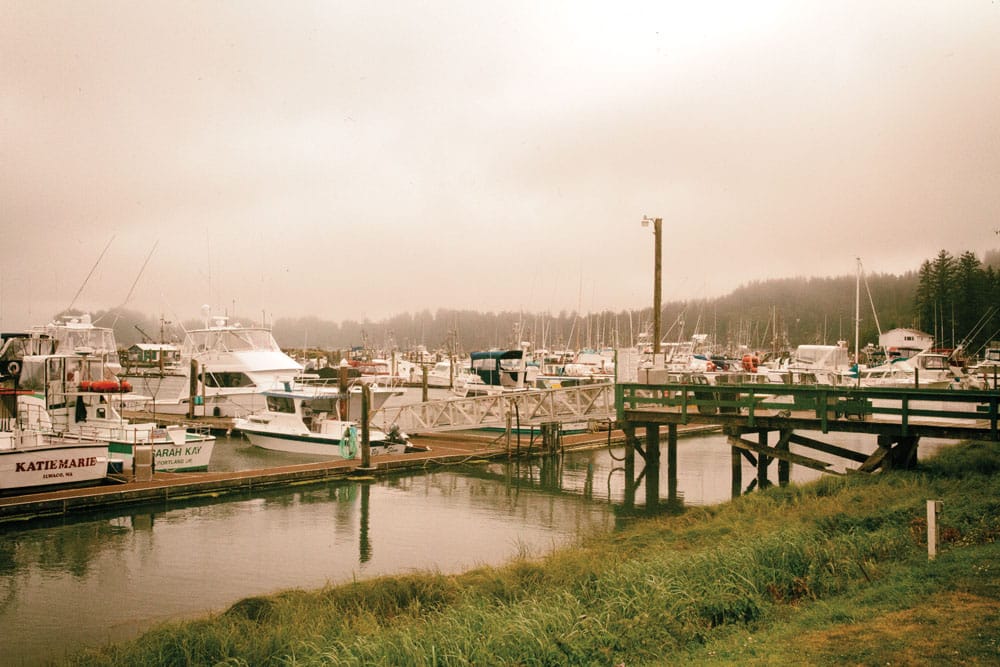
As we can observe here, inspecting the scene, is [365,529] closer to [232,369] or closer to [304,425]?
[304,425]

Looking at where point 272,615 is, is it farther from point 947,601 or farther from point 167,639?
point 947,601

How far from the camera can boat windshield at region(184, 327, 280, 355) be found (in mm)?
50062

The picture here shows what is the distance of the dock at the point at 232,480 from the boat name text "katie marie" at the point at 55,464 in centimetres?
76

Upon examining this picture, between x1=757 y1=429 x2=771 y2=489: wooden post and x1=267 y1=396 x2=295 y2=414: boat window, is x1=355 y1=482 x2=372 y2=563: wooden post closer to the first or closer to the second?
x1=267 y1=396 x2=295 y2=414: boat window

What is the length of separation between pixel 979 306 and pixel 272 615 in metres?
82.7

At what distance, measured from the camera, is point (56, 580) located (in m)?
16.5

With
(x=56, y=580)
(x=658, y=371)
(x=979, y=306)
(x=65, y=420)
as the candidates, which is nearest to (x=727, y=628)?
(x=56, y=580)

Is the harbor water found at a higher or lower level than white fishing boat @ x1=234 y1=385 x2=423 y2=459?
lower

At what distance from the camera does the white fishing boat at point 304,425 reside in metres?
34.3

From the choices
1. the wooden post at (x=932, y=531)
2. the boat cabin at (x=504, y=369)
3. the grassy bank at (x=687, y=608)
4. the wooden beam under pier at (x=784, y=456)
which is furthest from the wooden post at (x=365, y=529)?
the boat cabin at (x=504, y=369)

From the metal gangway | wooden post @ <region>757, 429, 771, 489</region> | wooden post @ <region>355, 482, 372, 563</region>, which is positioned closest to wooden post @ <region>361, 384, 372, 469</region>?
wooden post @ <region>355, 482, 372, 563</region>

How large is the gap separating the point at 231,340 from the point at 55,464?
29.2m

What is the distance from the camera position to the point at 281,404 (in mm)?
36812

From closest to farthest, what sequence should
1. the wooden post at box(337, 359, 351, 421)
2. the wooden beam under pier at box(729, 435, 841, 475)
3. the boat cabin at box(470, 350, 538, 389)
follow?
the wooden beam under pier at box(729, 435, 841, 475) < the wooden post at box(337, 359, 351, 421) < the boat cabin at box(470, 350, 538, 389)
